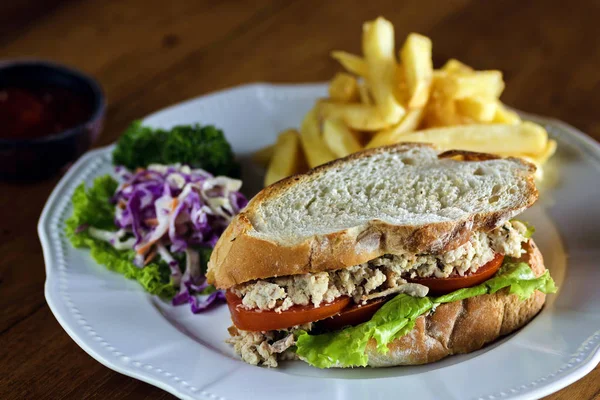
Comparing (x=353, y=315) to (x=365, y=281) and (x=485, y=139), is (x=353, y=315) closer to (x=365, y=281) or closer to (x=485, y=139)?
(x=365, y=281)

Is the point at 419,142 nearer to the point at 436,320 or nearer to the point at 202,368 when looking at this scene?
the point at 436,320

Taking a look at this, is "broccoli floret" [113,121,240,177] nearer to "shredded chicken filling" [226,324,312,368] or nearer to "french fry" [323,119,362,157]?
"french fry" [323,119,362,157]

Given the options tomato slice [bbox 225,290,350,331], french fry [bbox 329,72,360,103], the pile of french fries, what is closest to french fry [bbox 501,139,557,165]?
the pile of french fries

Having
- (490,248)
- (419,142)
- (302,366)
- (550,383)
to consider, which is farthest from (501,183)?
(302,366)

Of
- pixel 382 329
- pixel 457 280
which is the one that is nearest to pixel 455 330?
pixel 457 280

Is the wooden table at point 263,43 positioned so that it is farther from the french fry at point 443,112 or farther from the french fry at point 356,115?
the french fry at point 356,115
